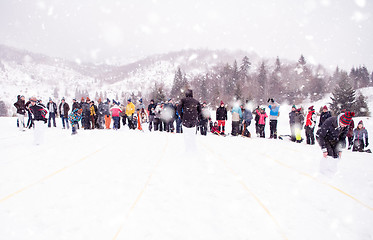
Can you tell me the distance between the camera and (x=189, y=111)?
7.43m

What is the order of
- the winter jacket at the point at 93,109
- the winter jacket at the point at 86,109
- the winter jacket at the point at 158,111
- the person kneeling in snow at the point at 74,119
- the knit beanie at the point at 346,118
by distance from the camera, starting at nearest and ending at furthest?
the knit beanie at the point at 346,118 < the person kneeling in snow at the point at 74,119 < the winter jacket at the point at 158,111 < the winter jacket at the point at 86,109 < the winter jacket at the point at 93,109

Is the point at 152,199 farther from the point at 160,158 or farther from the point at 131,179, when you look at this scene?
the point at 160,158

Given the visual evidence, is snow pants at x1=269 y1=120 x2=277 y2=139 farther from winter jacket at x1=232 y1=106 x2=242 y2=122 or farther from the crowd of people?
winter jacket at x1=232 y1=106 x2=242 y2=122

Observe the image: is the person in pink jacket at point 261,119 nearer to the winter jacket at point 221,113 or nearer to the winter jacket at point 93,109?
the winter jacket at point 221,113

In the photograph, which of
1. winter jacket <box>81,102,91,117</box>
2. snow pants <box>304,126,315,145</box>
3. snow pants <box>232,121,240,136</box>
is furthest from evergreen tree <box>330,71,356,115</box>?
winter jacket <box>81,102,91,117</box>

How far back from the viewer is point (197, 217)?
3.27m

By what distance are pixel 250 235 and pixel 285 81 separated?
271 ft

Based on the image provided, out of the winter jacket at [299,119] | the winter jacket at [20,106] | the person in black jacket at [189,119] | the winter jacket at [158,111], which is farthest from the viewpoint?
the winter jacket at [158,111]

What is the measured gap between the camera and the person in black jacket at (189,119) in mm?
7242

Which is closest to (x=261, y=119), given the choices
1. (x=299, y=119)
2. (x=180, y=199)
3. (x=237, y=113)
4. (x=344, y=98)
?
(x=237, y=113)

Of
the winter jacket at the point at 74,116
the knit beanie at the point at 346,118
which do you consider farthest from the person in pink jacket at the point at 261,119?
the winter jacket at the point at 74,116

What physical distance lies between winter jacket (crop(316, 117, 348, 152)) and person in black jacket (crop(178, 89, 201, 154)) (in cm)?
375

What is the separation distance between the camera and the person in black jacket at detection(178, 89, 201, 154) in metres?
7.24

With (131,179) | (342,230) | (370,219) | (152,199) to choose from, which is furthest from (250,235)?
(131,179)
